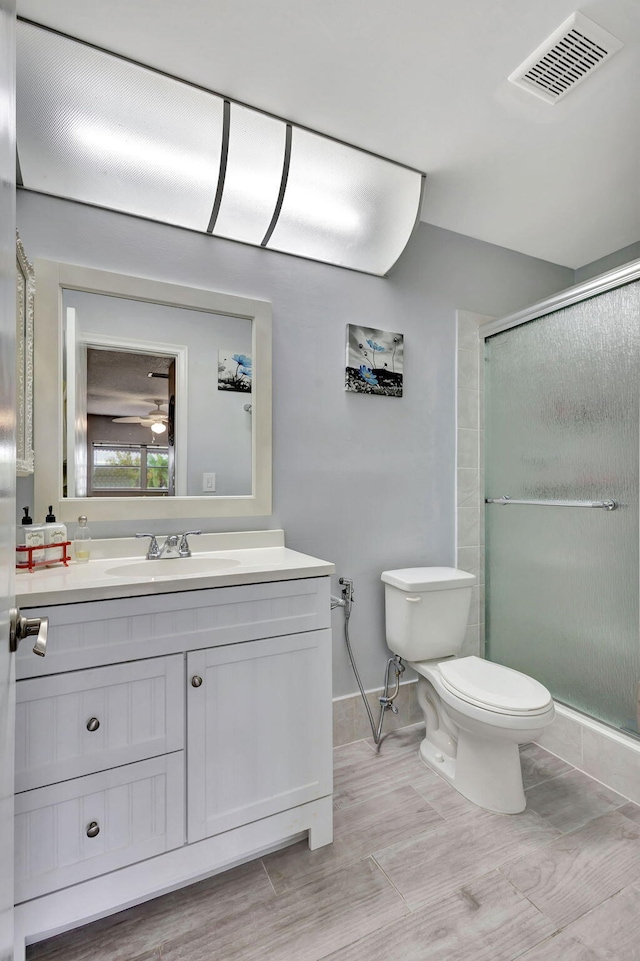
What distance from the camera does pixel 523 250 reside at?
8.09ft

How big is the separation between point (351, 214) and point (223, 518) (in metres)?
1.33

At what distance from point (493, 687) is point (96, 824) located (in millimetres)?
1281

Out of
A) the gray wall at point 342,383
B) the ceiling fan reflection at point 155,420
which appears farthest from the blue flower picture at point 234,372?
the ceiling fan reflection at point 155,420

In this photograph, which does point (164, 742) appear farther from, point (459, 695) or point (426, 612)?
point (426, 612)

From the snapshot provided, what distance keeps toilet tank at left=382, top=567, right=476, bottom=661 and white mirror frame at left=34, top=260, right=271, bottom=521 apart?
671 mm

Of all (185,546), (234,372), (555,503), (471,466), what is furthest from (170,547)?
(555,503)

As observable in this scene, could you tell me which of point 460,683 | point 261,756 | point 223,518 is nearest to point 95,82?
point 223,518

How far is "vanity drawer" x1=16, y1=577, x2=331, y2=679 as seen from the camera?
1.10 m

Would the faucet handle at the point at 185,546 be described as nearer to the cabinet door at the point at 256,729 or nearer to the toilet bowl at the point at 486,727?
the cabinet door at the point at 256,729

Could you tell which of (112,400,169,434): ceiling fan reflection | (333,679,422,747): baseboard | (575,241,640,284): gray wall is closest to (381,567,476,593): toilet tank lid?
(333,679,422,747): baseboard

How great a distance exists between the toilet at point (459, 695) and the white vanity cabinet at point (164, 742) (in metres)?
0.55

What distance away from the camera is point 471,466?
2.32 meters

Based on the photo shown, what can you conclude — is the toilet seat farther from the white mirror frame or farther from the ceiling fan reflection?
the ceiling fan reflection

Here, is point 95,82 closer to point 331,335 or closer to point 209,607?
point 331,335
